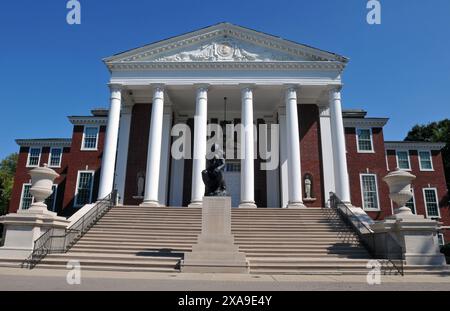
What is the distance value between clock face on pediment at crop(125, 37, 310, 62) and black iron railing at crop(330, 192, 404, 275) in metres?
11.7

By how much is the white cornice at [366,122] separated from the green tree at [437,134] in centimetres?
1664

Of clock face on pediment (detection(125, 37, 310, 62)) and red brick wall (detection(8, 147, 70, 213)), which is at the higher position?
clock face on pediment (detection(125, 37, 310, 62))

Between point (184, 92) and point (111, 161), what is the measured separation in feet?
23.8

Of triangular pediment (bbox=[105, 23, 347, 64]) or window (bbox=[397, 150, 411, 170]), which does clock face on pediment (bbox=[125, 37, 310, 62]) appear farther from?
window (bbox=[397, 150, 411, 170])

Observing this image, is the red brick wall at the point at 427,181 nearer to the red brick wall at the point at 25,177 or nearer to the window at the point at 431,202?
the window at the point at 431,202

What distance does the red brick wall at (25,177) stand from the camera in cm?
3381

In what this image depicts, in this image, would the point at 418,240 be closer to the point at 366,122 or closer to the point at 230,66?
the point at 230,66

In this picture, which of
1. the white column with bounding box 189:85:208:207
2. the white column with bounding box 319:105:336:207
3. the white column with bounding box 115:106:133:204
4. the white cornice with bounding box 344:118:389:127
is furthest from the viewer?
the white cornice with bounding box 344:118:389:127

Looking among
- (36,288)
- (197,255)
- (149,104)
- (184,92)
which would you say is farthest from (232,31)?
(36,288)

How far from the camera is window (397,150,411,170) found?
34844 mm

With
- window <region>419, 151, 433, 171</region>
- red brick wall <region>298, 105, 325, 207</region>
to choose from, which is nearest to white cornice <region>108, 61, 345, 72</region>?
red brick wall <region>298, 105, 325, 207</region>

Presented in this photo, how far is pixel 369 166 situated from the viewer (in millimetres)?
31312

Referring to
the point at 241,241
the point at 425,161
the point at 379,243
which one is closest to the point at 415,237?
the point at 379,243

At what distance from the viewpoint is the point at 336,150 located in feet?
72.6
